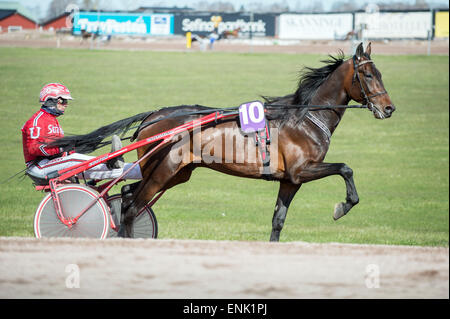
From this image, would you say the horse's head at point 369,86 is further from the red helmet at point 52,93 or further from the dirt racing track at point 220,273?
the red helmet at point 52,93

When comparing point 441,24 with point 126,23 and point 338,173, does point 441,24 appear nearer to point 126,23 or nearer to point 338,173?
point 126,23

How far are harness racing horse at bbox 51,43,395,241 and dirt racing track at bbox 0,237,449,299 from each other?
1.55 m

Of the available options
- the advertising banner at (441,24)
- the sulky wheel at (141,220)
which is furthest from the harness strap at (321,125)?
the advertising banner at (441,24)

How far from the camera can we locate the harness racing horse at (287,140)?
550cm

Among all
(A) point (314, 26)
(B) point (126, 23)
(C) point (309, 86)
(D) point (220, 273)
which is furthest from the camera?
(A) point (314, 26)

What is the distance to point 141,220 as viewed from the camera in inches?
232

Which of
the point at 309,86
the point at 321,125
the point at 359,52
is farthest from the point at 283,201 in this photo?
the point at 359,52

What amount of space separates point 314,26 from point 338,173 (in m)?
27.9

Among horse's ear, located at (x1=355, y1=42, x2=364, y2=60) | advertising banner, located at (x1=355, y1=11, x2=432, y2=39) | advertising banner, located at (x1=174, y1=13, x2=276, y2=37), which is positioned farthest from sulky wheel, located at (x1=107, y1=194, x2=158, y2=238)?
advertising banner, located at (x1=174, y1=13, x2=276, y2=37)

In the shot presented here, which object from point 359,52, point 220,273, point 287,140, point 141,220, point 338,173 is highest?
point 359,52

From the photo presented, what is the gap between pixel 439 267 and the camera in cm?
382

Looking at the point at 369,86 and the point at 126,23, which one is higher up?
the point at 369,86

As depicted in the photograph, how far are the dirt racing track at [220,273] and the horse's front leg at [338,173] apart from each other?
137 centimetres

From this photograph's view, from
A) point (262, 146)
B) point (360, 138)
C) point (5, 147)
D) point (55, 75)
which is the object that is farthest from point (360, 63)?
point (55, 75)
